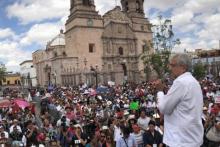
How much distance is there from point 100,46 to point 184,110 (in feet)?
183

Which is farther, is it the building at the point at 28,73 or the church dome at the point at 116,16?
the building at the point at 28,73

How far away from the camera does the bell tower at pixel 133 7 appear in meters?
63.8

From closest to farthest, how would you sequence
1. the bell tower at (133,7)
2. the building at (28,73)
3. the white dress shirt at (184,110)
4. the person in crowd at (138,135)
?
the white dress shirt at (184,110)
the person in crowd at (138,135)
the bell tower at (133,7)
the building at (28,73)

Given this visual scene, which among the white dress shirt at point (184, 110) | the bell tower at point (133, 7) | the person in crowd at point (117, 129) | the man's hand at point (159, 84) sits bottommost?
the person in crowd at point (117, 129)

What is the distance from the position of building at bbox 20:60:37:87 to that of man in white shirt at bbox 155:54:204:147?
2739 inches

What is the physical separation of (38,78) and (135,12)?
23.7 m

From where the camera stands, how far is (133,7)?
63.8 metres

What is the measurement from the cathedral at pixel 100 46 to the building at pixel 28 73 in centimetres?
1290

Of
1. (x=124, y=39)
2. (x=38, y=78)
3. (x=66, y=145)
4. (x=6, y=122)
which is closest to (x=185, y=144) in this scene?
(x=66, y=145)

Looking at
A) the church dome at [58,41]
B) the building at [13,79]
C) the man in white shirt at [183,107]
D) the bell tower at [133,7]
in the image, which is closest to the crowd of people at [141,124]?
the man in white shirt at [183,107]

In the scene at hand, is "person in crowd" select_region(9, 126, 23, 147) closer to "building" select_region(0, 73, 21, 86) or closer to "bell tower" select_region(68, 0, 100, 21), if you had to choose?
"bell tower" select_region(68, 0, 100, 21)

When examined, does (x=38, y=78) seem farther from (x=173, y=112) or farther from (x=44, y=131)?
(x=173, y=112)

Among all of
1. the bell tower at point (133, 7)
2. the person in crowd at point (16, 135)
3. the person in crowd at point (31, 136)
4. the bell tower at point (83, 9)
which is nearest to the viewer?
the person in crowd at point (31, 136)

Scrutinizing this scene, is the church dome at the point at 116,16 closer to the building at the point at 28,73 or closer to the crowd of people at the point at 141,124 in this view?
the building at the point at 28,73
